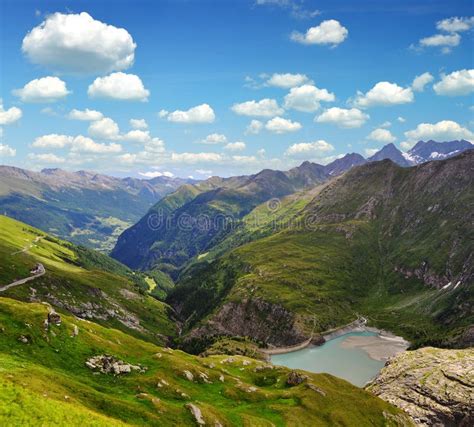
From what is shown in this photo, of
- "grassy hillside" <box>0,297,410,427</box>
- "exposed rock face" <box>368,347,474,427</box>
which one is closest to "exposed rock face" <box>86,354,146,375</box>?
"grassy hillside" <box>0,297,410,427</box>

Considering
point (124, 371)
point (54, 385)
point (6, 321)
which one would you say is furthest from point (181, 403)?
point (6, 321)

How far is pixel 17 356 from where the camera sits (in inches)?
3447

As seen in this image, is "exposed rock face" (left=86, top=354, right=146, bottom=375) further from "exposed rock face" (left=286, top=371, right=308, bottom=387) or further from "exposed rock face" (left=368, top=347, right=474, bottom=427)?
"exposed rock face" (left=368, top=347, right=474, bottom=427)

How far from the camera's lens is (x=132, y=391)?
309 ft

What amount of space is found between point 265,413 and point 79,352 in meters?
49.1

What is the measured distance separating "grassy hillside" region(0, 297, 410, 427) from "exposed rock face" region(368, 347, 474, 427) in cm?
2368

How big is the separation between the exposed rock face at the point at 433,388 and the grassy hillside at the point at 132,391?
77.7 ft

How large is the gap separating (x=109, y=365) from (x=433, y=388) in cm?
12119

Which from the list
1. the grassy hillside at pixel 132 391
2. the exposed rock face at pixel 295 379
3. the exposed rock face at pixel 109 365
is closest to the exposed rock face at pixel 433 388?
the grassy hillside at pixel 132 391

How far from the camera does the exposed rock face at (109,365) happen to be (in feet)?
332

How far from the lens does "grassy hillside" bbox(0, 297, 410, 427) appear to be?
6297 cm

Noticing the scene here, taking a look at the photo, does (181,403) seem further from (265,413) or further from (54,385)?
(54,385)

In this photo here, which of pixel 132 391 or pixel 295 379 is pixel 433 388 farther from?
pixel 132 391

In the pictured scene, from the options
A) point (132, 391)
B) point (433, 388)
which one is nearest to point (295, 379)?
point (433, 388)
